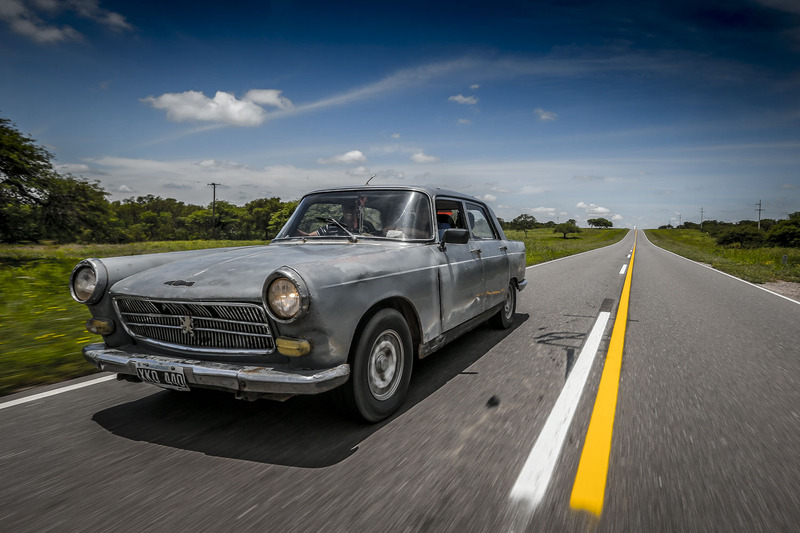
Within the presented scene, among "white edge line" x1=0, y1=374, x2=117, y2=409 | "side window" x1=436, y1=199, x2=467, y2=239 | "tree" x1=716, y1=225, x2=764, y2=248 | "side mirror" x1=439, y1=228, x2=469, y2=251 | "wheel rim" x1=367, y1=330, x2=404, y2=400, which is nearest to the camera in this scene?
"wheel rim" x1=367, y1=330, x2=404, y2=400

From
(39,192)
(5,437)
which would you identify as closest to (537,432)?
(5,437)

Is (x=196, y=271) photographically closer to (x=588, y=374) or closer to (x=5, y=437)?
(x=5, y=437)

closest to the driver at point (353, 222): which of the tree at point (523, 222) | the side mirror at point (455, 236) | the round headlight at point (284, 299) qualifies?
the side mirror at point (455, 236)

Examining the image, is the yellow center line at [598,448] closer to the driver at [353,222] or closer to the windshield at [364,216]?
the windshield at [364,216]

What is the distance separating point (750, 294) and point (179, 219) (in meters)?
126

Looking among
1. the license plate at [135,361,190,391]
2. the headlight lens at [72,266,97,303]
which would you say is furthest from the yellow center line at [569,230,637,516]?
the headlight lens at [72,266,97,303]

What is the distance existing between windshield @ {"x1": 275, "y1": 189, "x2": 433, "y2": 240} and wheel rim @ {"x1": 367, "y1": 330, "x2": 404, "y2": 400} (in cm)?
102

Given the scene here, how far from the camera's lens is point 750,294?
10.1m

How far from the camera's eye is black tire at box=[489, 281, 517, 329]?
5.67 metres

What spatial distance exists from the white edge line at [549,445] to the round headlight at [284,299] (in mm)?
1465

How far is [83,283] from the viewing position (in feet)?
10.4

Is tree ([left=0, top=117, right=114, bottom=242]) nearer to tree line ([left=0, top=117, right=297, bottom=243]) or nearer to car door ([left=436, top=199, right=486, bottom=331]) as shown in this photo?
tree line ([left=0, top=117, right=297, bottom=243])

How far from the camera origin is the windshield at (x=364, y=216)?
12.8 ft

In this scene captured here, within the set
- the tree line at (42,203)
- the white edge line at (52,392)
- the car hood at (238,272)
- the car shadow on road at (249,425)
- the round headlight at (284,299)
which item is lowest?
the car shadow on road at (249,425)
